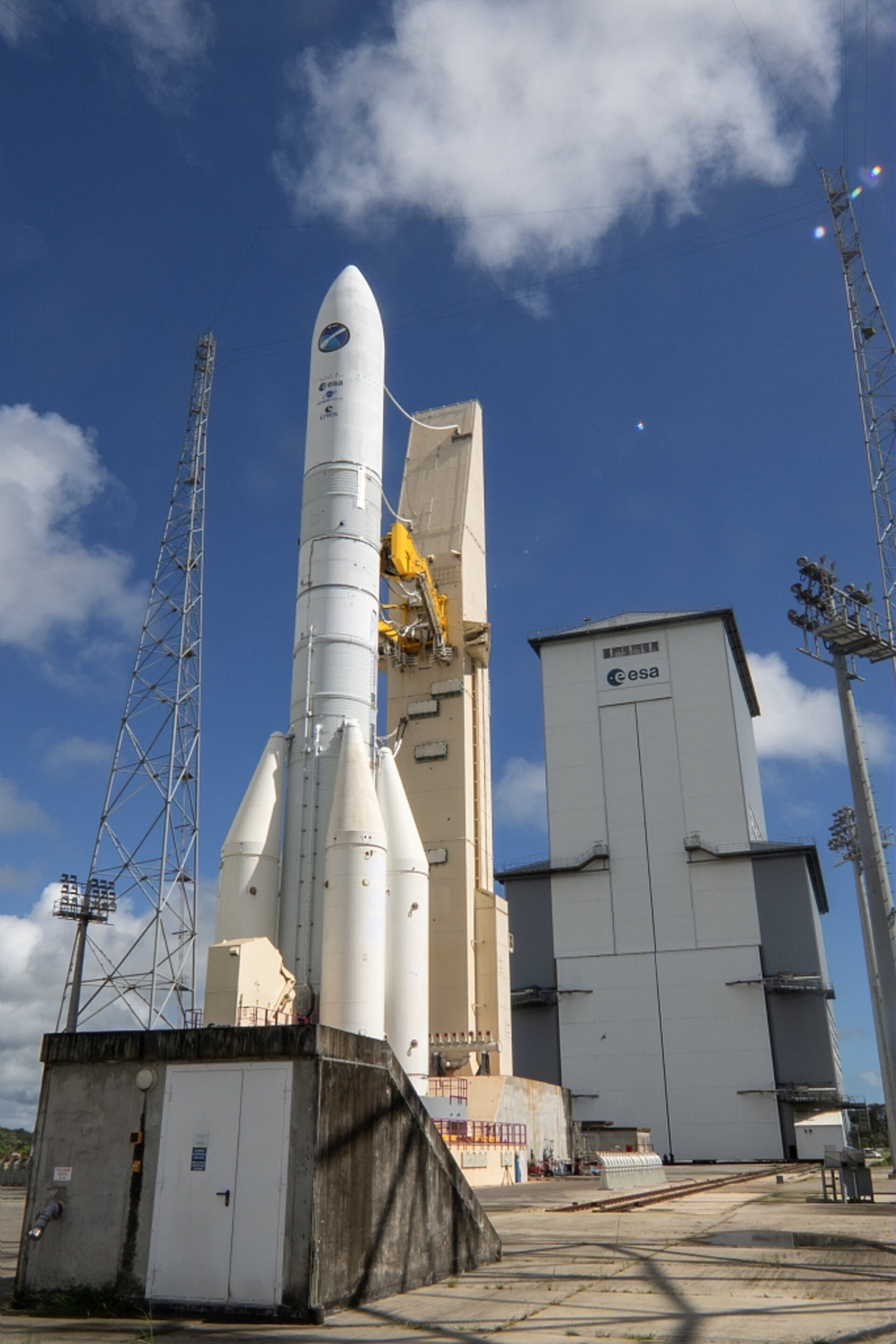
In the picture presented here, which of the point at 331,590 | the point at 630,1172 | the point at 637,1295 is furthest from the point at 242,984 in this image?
the point at 637,1295

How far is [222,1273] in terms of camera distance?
9203 millimetres

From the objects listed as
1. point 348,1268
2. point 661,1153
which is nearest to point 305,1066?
point 348,1268

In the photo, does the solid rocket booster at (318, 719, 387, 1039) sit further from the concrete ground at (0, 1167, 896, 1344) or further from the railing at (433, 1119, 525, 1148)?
the concrete ground at (0, 1167, 896, 1344)

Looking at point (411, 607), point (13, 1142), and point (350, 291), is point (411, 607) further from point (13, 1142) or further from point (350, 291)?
point (13, 1142)

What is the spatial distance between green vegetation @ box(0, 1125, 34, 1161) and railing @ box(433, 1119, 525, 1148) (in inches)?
773

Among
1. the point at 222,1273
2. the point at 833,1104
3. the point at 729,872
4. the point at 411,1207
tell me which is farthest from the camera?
the point at 729,872

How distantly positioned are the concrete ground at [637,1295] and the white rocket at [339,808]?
11.5 m

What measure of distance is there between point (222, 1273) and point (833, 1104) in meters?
46.6

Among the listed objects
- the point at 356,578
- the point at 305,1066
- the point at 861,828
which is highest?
the point at 356,578

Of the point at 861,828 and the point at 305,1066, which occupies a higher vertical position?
the point at 861,828

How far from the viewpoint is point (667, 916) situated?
5353 cm

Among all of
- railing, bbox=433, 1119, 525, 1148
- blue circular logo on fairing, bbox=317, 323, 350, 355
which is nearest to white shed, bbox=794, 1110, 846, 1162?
railing, bbox=433, 1119, 525, 1148

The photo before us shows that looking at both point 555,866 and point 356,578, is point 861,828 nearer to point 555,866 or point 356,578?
point 356,578

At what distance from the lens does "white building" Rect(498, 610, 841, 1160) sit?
1956 inches
